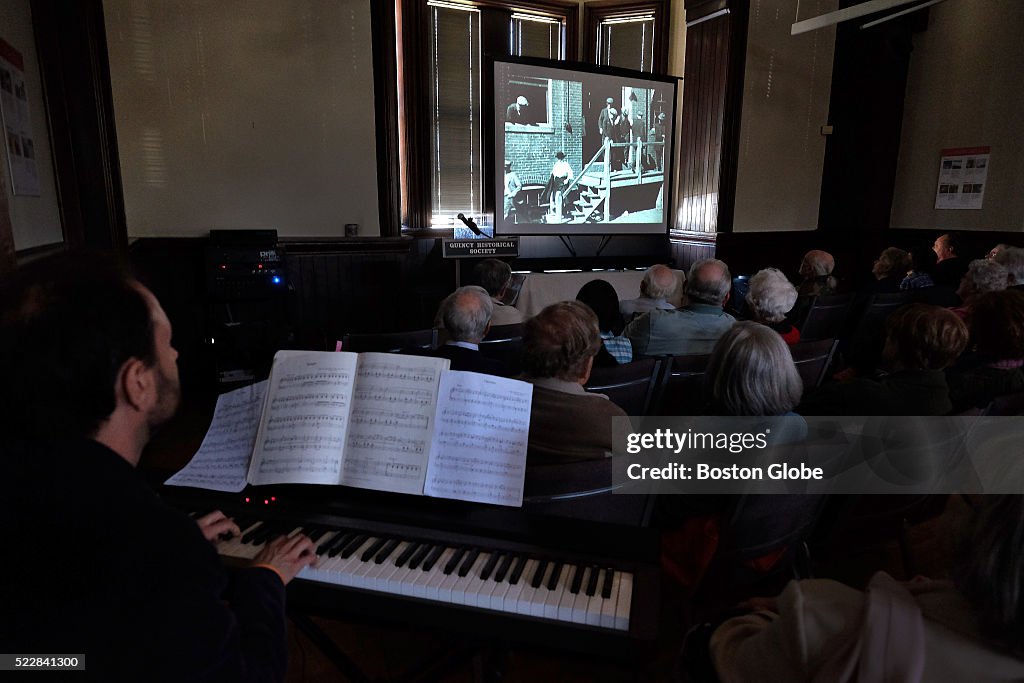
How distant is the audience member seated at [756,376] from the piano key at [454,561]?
94cm

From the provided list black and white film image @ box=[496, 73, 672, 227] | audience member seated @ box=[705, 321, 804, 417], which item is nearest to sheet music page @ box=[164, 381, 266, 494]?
audience member seated @ box=[705, 321, 804, 417]

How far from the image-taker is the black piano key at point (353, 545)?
3.98 feet

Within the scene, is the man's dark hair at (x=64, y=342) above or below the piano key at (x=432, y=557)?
above

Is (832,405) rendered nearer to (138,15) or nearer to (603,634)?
(603,634)

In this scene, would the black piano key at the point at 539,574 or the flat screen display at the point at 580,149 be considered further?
the flat screen display at the point at 580,149

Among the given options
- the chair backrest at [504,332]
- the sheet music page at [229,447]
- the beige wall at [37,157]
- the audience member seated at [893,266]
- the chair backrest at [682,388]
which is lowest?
the chair backrest at [682,388]

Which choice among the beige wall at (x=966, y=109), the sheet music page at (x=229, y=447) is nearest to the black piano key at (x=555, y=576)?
the sheet music page at (x=229, y=447)

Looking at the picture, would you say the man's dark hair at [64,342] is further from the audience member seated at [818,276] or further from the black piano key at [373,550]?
the audience member seated at [818,276]

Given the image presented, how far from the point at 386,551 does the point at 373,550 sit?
0.03 meters

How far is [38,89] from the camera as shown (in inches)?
141

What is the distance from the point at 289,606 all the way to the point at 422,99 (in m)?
5.45

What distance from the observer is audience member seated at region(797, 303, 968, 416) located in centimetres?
195

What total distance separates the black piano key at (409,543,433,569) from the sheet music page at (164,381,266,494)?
46 cm

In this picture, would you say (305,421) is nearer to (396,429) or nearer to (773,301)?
(396,429)
